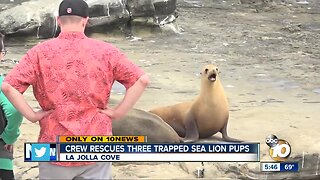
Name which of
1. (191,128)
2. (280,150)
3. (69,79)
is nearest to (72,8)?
(69,79)

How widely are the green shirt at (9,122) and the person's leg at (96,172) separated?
0.57 metres

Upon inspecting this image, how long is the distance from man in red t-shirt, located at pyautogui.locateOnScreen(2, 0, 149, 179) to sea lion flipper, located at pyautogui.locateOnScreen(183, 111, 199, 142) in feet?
9.51

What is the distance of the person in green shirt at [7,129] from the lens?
3033mm

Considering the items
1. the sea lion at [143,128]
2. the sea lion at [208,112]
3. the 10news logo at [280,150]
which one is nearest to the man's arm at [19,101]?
the sea lion at [143,128]

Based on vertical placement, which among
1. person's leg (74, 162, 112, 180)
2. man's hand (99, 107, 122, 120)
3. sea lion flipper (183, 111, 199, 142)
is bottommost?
sea lion flipper (183, 111, 199, 142)

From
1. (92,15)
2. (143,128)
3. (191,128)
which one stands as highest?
(143,128)

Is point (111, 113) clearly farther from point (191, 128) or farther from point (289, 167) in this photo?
point (191, 128)

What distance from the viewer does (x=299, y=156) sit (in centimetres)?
452

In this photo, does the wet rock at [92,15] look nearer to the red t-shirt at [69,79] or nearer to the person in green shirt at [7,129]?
the person in green shirt at [7,129]

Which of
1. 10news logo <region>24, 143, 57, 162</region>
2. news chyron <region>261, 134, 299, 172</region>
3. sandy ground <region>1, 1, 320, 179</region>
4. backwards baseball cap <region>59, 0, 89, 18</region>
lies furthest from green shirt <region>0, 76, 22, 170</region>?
news chyron <region>261, 134, 299, 172</region>

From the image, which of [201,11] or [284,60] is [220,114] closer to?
[284,60]

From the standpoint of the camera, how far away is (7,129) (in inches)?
122

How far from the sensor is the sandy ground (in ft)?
14.9

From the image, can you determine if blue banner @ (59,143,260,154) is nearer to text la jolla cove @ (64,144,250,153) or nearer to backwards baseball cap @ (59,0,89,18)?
text la jolla cove @ (64,144,250,153)
